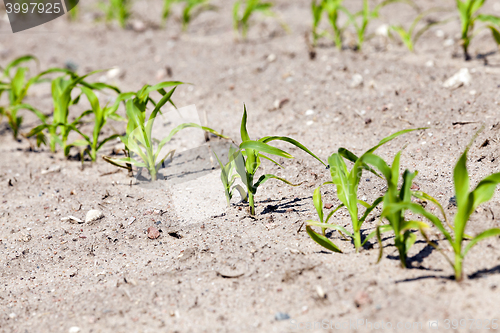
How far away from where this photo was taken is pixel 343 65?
3342 mm

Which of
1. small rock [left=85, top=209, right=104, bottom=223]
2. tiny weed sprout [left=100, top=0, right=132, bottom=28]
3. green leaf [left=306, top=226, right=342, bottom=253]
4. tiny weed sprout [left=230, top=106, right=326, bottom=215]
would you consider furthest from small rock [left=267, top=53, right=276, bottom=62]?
green leaf [left=306, top=226, right=342, bottom=253]

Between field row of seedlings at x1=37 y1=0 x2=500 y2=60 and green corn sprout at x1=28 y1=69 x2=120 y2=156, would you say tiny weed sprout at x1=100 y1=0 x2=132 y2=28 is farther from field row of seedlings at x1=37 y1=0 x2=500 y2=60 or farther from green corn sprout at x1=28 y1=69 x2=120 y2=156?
green corn sprout at x1=28 y1=69 x2=120 y2=156

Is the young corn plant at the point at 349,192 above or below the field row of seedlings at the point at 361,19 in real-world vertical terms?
below

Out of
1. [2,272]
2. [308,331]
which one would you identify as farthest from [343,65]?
[2,272]

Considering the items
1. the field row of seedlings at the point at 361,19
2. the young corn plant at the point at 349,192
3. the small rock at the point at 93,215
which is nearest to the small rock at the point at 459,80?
the field row of seedlings at the point at 361,19

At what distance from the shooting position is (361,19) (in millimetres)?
4543

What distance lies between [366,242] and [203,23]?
4082 millimetres

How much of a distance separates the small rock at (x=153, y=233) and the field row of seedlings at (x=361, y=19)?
2389 mm

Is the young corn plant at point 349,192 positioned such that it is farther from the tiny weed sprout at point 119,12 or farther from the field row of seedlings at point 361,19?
the tiny weed sprout at point 119,12

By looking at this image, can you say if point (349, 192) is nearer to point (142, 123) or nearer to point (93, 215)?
point (142, 123)

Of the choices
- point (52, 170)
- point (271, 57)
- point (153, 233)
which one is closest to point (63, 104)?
point (52, 170)

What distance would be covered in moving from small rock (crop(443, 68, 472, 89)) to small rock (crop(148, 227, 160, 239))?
2140 mm

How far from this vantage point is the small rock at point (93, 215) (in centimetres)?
212

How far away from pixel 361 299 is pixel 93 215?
140 centimetres
